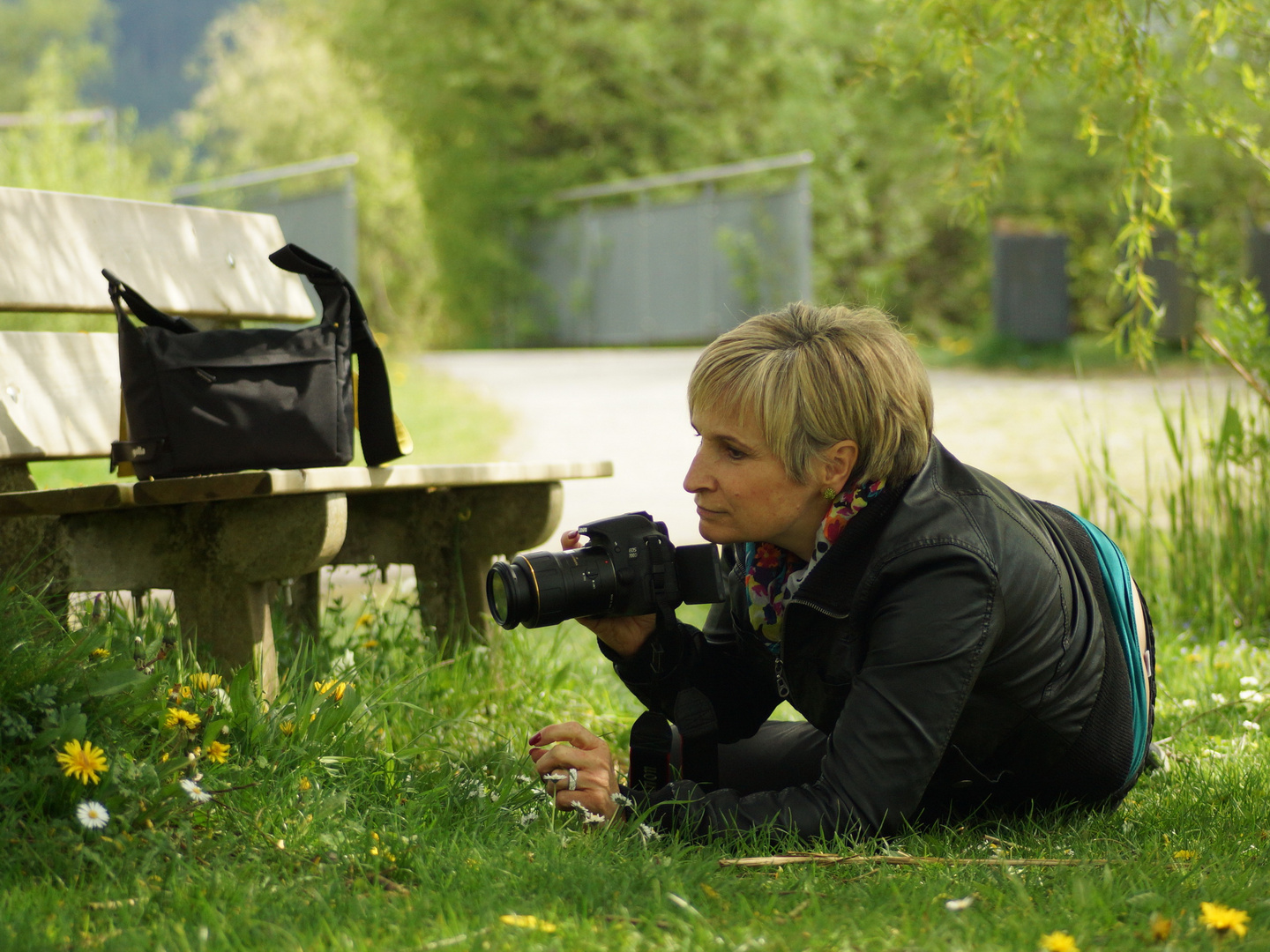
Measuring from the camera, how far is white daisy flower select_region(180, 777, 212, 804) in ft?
6.61

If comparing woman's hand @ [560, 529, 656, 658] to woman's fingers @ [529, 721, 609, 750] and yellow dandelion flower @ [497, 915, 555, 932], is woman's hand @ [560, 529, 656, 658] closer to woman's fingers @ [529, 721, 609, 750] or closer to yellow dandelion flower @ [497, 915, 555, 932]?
woman's fingers @ [529, 721, 609, 750]

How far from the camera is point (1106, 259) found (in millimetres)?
17438

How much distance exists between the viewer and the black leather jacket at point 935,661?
2.05 meters

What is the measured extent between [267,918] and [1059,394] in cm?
997

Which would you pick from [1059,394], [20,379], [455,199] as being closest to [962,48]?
[20,379]

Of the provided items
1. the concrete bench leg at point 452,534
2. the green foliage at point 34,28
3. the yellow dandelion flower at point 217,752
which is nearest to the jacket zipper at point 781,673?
the yellow dandelion flower at point 217,752

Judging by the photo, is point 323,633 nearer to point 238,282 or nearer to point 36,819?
point 238,282

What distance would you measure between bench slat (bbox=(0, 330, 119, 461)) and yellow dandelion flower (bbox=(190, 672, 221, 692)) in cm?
95

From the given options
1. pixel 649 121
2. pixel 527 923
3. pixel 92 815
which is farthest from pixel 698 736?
pixel 649 121

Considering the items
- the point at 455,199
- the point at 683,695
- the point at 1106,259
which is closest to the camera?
the point at 683,695

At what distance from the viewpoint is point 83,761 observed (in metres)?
1.96

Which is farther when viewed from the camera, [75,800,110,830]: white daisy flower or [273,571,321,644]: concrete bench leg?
[273,571,321,644]: concrete bench leg

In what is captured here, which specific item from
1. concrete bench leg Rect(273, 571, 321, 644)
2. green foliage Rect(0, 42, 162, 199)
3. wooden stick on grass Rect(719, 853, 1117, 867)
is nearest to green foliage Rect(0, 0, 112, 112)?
green foliage Rect(0, 42, 162, 199)

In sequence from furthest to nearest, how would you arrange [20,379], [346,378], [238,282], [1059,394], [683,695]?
1. [1059,394]
2. [238,282]
3. [20,379]
4. [346,378]
5. [683,695]
